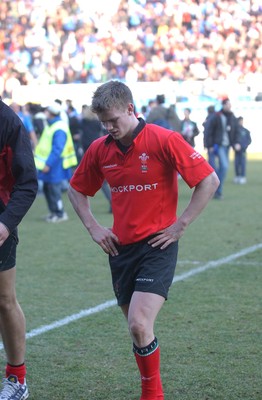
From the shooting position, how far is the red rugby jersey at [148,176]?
5.05 metres

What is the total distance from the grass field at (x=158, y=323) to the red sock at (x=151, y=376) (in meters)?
0.41

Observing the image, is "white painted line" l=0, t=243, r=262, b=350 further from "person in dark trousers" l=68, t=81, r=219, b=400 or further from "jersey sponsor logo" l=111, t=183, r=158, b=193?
"jersey sponsor logo" l=111, t=183, r=158, b=193

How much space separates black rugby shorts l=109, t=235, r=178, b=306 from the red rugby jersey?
0.07 m

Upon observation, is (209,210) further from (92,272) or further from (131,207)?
(131,207)

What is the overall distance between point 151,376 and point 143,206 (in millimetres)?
947

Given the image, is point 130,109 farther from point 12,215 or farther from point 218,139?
point 218,139

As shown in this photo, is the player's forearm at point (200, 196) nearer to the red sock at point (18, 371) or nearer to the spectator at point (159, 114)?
the red sock at point (18, 371)

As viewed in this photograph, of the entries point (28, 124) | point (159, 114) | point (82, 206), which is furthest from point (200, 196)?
point (28, 124)

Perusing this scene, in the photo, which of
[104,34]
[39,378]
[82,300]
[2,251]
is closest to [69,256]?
[82,300]

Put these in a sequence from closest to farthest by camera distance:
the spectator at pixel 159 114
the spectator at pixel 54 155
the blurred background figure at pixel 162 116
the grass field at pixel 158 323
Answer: the grass field at pixel 158 323 < the spectator at pixel 54 155 < the blurred background figure at pixel 162 116 < the spectator at pixel 159 114

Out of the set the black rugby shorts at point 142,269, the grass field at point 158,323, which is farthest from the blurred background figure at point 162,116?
the black rugby shorts at point 142,269

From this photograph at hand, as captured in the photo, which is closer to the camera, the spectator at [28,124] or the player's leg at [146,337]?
the player's leg at [146,337]

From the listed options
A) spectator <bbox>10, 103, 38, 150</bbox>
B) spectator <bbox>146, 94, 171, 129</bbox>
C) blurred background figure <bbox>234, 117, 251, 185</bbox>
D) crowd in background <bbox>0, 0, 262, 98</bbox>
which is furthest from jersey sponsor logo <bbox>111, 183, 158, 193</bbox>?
crowd in background <bbox>0, 0, 262, 98</bbox>

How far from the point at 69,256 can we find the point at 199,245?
183cm
